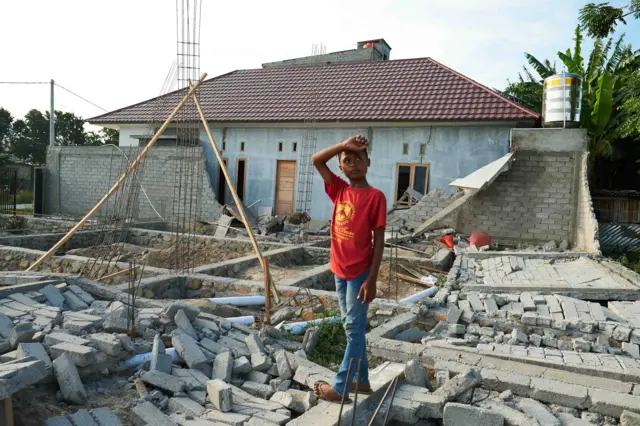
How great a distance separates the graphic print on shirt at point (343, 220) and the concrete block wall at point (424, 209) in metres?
9.61

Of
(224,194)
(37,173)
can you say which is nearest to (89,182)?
(37,173)

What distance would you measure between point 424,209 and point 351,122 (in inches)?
159

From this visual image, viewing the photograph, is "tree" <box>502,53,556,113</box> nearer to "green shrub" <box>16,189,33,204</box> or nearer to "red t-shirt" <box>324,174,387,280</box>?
"red t-shirt" <box>324,174,387,280</box>

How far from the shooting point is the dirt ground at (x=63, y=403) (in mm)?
2830

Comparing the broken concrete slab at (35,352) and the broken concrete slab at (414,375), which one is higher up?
the broken concrete slab at (35,352)

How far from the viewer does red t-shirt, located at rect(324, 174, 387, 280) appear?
2.96m

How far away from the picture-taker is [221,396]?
3.12 meters

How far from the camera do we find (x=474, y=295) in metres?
6.21

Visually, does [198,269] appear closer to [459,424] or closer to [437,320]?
[437,320]

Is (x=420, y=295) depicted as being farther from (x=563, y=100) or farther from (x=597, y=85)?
(x=597, y=85)

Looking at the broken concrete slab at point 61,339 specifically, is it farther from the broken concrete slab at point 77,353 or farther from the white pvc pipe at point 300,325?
the white pvc pipe at point 300,325

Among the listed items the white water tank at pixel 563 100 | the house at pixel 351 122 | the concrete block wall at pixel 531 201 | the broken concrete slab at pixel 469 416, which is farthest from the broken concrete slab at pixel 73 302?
the white water tank at pixel 563 100

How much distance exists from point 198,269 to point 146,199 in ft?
33.0

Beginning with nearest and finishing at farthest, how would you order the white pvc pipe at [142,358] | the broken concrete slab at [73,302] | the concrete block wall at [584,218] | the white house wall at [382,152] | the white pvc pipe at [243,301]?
the white pvc pipe at [142,358]
the broken concrete slab at [73,302]
the white pvc pipe at [243,301]
the concrete block wall at [584,218]
the white house wall at [382,152]
